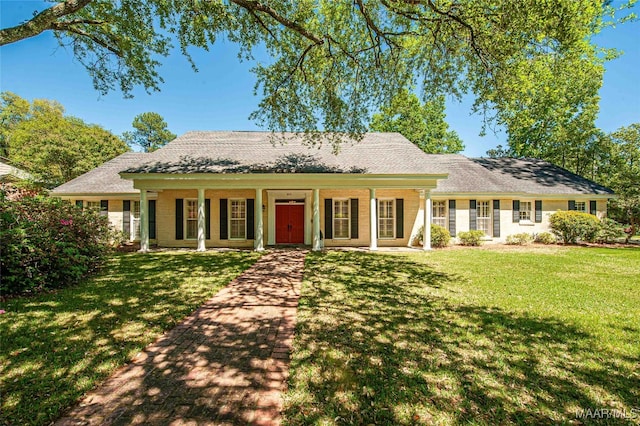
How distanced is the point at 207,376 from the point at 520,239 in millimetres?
16364

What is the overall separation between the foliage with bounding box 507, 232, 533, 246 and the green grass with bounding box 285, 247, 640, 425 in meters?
7.34

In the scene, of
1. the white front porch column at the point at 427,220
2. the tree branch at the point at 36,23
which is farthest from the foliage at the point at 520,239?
the tree branch at the point at 36,23

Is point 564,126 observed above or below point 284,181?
above

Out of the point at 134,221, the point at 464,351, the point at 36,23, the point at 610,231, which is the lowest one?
the point at 464,351

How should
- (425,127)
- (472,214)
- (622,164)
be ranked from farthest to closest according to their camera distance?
(425,127) → (622,164) → (472,214)

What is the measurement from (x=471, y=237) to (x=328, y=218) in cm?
757

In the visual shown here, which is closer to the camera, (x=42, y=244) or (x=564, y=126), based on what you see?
(x=42, y=244)

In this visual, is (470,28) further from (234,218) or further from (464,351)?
(234,218)

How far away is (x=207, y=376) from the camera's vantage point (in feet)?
9.13

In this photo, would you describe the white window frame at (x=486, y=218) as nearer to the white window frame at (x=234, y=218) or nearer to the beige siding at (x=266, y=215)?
the beige siding at (x=266, y=215)

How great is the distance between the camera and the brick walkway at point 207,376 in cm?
225

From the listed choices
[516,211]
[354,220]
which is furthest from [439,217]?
[354,220]

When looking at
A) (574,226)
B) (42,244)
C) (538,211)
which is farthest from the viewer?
(538,211)

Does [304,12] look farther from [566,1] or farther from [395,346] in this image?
[395,346]
